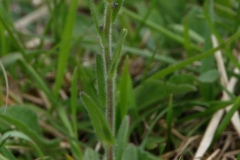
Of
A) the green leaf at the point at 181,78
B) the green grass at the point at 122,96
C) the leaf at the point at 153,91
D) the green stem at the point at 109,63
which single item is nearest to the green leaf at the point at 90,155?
the green grass at the point at 122,96

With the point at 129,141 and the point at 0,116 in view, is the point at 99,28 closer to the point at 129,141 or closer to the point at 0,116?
the point at 0,116

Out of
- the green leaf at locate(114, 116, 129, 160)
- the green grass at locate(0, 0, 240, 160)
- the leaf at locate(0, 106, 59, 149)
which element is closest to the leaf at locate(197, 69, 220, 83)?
the green grass at locate(0, 0, 240, 160)

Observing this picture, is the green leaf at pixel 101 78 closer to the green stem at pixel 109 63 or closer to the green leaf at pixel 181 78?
the green stem at pixel 109 63

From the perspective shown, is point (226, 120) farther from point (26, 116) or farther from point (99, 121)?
point (26, 116)

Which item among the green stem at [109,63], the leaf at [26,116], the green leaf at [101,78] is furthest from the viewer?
the leaf at [26,116]

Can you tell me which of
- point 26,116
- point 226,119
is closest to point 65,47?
point 26,116

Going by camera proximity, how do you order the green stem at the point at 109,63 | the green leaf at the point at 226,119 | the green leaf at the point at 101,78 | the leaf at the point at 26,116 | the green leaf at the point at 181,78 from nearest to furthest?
the green stem at the point at 109,63 < the green leaf at the point at 101,78 < the green leaf at the point at 226,119 < the leaf at the point at 26,116 < the green leaf at the point at 181,78
